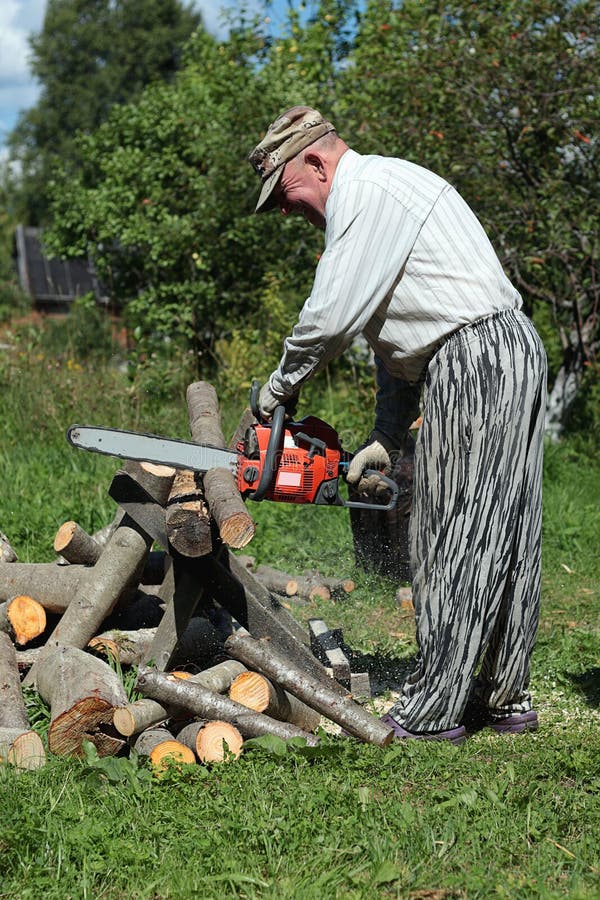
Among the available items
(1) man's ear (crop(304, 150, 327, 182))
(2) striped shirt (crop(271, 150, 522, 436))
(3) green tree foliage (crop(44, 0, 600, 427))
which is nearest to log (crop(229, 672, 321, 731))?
(2) striped shirt (crop(271, 150, 522, 436))

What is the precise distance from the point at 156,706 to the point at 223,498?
0.85 metres

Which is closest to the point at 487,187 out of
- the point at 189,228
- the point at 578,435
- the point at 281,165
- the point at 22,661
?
the point at 578,435

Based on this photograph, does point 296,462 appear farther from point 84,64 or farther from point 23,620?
point 84,64

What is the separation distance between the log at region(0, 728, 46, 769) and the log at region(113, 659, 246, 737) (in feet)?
0.88

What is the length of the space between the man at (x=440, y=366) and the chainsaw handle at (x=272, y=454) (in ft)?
0.20

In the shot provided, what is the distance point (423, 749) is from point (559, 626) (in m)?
2.16

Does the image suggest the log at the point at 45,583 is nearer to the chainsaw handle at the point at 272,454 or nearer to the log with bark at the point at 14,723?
the log with bark at the point at 14,723

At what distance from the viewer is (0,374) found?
8.48m

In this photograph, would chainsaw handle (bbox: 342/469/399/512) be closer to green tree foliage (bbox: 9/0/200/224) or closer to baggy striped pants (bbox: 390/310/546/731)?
baggy striped pants (bbox: 390/310/546/731)

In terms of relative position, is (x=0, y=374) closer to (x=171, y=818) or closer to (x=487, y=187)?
(x=487, y=187)

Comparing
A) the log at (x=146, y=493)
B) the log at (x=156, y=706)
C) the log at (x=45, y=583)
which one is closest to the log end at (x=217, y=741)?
the log at (x=156, y=706)

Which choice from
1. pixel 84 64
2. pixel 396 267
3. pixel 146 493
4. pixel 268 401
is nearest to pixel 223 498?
pixel 268 401

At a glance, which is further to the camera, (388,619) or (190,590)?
(388,619)

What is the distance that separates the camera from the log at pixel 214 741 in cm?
329
